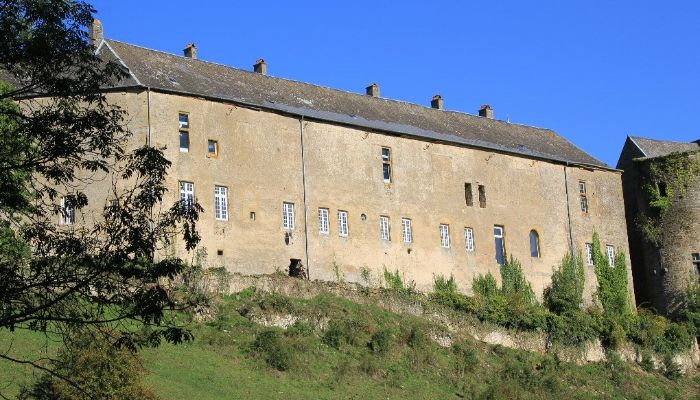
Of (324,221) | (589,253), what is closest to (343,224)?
(324,221)

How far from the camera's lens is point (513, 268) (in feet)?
169

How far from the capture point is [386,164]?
48625 mm

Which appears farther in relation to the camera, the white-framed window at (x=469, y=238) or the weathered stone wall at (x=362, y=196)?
the white-framed window at (x=469, y=238)

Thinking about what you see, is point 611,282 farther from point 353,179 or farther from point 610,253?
point 353,179

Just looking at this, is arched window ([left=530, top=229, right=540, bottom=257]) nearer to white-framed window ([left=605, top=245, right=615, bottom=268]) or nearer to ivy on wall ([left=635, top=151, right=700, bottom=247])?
white-framed window ([left=605, top=245, right=615, bottom=268])

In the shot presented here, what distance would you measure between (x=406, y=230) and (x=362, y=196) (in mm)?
2693

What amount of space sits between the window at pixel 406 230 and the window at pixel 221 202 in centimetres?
903

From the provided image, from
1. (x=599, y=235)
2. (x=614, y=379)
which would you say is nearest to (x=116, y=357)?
(x=614, y=379)

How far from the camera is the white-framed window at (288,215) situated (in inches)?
1740

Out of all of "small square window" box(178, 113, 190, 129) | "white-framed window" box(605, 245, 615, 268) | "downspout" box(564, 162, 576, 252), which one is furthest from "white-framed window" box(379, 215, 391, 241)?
"white-framed window" box(605, 245, 615, 268)

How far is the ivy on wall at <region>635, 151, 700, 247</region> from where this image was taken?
5619 cm

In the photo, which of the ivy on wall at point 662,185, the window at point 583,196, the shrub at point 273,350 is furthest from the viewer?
the ivy on wall at point 662,185

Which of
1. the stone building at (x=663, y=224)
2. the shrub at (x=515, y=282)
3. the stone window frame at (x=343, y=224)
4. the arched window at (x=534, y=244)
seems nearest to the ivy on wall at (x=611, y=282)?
the stone building at (x=663, y=224)

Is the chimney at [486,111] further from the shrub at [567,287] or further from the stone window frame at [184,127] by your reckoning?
the stone window frame at [184,127]
